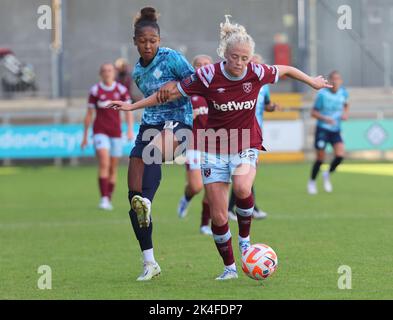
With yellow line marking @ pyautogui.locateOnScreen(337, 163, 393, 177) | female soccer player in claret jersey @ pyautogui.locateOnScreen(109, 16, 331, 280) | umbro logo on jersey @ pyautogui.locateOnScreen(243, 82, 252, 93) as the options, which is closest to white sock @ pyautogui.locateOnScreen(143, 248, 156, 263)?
female soccer player in claret jersey @ pyautogui.locateOnScreen(109, 16, 331, 280)

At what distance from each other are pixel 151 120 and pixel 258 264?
1.81 m

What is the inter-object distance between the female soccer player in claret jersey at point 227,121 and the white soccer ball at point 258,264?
409 mm

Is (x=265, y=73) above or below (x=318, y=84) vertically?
above

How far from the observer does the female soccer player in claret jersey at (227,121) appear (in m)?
9.09

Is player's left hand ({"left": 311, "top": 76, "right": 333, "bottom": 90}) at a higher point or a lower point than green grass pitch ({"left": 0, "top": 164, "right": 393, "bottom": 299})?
higher

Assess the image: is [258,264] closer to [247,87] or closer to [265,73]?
[247,87]

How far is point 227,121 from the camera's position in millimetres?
9211

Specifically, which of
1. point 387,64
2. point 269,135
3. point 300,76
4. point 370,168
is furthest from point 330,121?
point 387,64

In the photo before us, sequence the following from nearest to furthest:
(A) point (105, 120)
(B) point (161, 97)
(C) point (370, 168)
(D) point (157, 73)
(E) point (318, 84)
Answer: (B) point (161, 97) → (E) point (318, 84) → (D) point (157, 73) → (A) point (105, 120) → (C) point (370, 168)

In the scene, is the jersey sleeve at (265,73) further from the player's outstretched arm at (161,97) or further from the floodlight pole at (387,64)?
the floodlight pole at (387,64)

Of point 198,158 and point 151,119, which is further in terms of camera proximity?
point 198,158

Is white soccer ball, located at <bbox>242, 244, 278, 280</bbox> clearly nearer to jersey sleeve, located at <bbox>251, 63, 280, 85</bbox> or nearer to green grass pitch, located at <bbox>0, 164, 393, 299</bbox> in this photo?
green grass pitch, located at <bbox>0, 164, 393, 299</bbox>

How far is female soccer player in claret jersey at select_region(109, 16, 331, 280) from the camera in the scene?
909 centimetres
